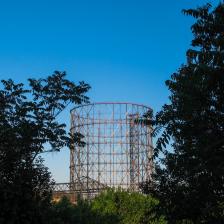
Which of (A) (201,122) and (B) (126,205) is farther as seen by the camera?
(B) (126,205)

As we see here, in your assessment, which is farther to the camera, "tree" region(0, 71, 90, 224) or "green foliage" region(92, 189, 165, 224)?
"green foliage" region(92, 189, 165, 224)

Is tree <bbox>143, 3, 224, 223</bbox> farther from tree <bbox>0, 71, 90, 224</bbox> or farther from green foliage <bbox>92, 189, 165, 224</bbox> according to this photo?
green foliage <bbox>92, 189, 165, 224</bbox>

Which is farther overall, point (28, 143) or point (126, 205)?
point (126, 205)

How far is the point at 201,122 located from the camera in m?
13.0

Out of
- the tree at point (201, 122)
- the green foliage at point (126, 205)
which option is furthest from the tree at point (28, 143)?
the green foliage at point (126, 205)

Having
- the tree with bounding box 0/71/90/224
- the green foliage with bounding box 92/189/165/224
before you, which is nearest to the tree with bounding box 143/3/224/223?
the tree with bounding box 0/71/90/224

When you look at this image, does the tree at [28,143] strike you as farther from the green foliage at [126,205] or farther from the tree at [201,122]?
the green foliage at [126,205]

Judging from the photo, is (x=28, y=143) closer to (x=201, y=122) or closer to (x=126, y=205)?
(x=201, y=122)

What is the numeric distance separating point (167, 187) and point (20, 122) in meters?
6.34

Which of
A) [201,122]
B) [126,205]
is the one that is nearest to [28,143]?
[201,122]

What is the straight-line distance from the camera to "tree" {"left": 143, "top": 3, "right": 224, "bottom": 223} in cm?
1238

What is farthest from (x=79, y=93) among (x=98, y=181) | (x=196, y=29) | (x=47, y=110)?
(x=98, y=181)

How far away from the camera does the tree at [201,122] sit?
40.6ft

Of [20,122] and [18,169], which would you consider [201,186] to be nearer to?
[18,169]
